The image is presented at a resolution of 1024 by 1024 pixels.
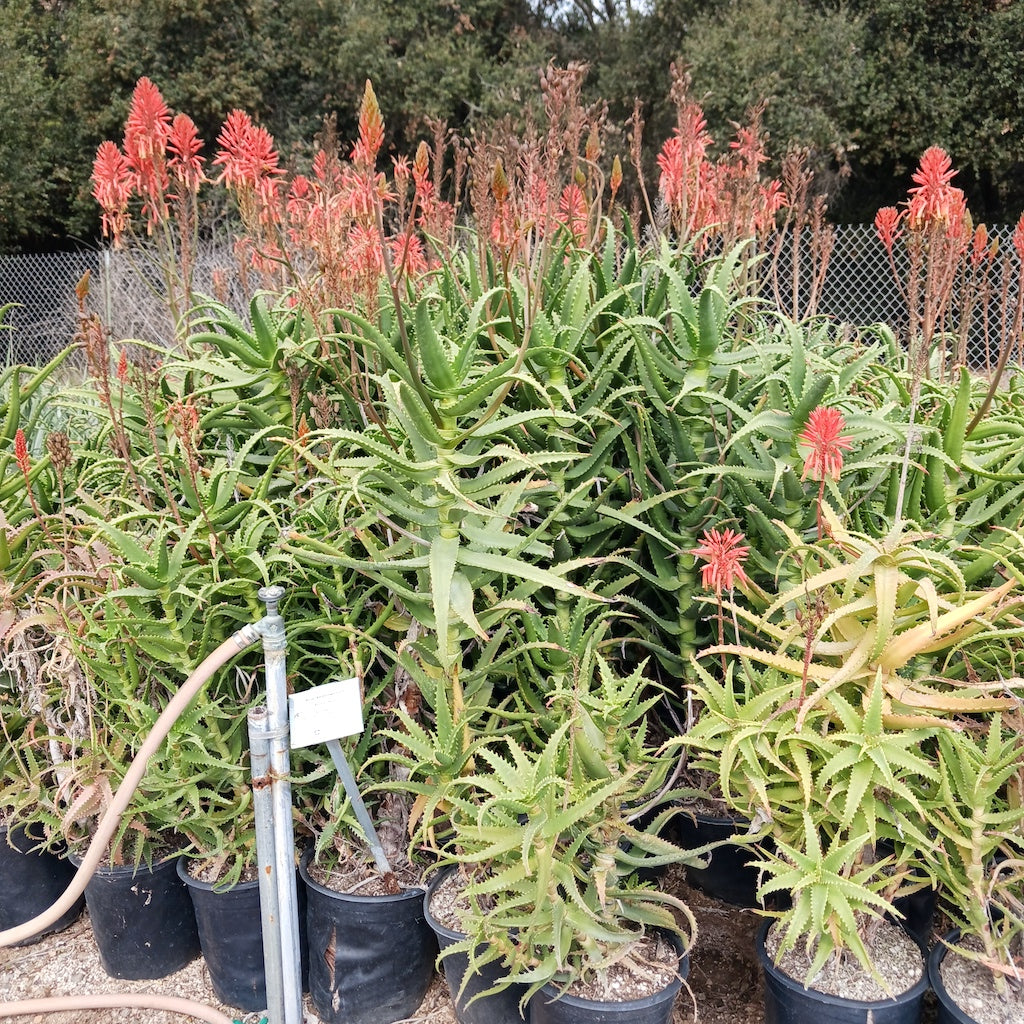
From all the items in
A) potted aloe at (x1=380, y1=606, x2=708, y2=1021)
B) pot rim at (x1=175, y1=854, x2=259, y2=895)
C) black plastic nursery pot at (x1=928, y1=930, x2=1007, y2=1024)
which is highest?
potted aloe at (x1=380, y1=606, x2=708, y2=1021)

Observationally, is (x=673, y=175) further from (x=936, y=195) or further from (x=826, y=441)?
(x=826, y=441)

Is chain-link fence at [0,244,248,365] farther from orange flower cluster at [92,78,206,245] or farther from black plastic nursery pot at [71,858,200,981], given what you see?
black plastic nursery pot at [71,858,200,981]

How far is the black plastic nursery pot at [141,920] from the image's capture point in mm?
1690

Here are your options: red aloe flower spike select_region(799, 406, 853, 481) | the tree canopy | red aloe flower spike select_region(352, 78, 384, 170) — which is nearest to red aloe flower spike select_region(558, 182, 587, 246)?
red aloe flower spike select_region(352, 78, 384, 170)

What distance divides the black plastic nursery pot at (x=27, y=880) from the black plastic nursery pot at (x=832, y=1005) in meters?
1.52

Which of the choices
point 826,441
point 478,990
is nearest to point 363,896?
point 478,990

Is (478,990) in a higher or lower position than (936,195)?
lower

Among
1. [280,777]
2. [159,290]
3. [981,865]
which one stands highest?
[159,290]

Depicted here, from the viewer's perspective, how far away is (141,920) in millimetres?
1722

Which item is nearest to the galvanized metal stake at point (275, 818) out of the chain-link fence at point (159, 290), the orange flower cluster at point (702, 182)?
the orange flower cluster at point (702, 182)

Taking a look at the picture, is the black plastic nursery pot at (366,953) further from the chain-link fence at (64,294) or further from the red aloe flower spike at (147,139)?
the chain-link fence at (64,294)

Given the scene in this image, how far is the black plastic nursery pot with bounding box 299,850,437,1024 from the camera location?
5.04ft

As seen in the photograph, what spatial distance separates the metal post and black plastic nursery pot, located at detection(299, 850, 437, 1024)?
0.79ft

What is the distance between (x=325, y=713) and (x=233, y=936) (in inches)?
26.3
